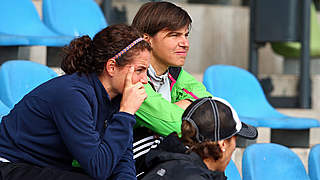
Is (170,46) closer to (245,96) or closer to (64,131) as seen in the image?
(64,131)

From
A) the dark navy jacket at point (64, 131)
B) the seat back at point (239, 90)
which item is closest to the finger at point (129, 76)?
the dark navy jacket at point (64, 131)

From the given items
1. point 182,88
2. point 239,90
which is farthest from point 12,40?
point 239,90

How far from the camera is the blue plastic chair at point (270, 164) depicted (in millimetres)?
2609

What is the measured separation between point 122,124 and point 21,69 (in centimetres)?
109

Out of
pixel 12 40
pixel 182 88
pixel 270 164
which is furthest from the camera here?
pixel 12 40

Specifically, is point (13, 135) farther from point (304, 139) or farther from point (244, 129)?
point (304, 139)

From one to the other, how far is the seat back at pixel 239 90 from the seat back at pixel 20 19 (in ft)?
3.68

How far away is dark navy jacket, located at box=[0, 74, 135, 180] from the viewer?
1.79m

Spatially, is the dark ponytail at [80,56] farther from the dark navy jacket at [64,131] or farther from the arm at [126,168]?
the arm at [126,168]

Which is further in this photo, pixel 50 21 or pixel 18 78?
pixel 50 21

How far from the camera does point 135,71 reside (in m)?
1.97

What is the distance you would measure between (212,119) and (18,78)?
3.99 ft

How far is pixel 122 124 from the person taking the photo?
186cm

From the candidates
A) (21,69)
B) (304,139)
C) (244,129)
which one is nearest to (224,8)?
(304,139)
